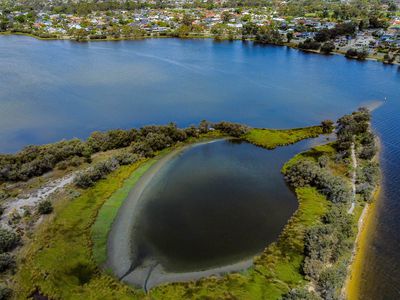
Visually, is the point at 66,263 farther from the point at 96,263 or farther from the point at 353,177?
the point at 353,177

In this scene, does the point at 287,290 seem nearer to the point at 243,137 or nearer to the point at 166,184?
the point at 166,184

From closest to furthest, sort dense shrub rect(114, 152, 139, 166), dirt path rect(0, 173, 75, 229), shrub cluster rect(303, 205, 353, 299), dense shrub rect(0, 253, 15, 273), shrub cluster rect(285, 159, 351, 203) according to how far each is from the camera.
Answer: shrub cluster rect(303, 205, 353, 299) → dense shrub rect(0, 253, 15, 273) → dirt path rect(0, 173, 75, 229) → shrub cluster rect(285, 159, 351, 203) → dense shrub rect(114, 152, 139, 166)

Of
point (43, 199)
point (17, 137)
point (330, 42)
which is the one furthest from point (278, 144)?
point (330, 42)

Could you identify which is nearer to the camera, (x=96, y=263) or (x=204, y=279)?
(x=204, y=279)

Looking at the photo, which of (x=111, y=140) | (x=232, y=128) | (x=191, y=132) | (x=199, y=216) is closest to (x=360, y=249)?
(x=199, y=216)

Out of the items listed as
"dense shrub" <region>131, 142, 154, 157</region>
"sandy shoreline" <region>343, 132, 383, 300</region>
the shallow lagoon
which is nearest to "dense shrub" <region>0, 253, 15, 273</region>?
the shallow lagoon

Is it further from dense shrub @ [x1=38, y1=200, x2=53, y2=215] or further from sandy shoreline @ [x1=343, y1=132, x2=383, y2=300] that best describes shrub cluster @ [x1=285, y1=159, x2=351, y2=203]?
dense shrub @ [x1=38, y1=200, x2=53, y2=215]
